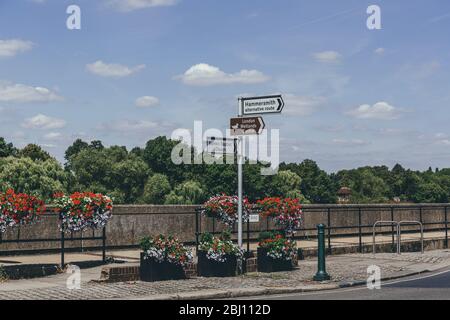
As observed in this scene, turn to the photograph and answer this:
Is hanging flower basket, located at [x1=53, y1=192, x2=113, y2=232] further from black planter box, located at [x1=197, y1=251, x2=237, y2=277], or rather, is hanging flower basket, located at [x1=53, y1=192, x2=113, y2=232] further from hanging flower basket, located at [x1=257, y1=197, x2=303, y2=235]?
hanging flower basket, located at [x1=257, y1=197, x2=303, y2=235]

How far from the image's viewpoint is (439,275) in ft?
53.5

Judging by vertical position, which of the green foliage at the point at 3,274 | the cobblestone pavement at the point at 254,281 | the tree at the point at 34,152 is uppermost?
the tree at the point at 34,152

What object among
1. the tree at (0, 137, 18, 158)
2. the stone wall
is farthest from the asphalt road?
the tree at (0, 137, 18, 158)

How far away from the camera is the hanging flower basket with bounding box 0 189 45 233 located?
14406mm

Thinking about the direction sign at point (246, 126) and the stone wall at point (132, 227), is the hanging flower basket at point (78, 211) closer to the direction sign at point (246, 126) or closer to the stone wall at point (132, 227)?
the stone wall at point (132, 227)

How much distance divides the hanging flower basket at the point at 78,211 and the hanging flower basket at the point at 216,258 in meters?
2.70

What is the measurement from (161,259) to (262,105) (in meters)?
4.30

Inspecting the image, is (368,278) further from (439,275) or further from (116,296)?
(116,296)

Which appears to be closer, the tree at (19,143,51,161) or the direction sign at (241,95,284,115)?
the direction sign at (241,95,284,115)

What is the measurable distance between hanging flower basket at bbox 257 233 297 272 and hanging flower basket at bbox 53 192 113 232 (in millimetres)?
3941

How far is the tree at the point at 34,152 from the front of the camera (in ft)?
293

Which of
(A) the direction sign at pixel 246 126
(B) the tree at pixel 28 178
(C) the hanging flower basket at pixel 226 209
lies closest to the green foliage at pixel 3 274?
(C) the hanging flower basket at pixel 226 209

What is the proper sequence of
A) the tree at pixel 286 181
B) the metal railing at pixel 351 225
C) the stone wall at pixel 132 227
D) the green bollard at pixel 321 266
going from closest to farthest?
the green bollard at pixel 321 266 → the stone wall at pixel 132 227 → the metal railing at pixel 351 225 → the tree at pixel 286 181

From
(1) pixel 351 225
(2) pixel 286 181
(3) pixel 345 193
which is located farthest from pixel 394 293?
(3) pixel 345 193
